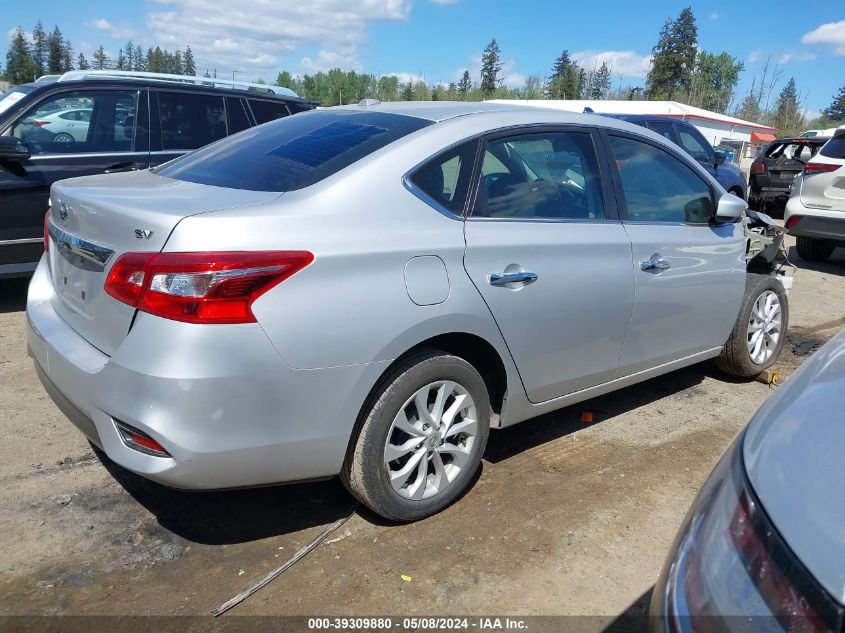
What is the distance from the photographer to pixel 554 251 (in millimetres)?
3191

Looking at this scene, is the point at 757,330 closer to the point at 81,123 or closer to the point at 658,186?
the point at 658,186

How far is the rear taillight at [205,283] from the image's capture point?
2.29 meters

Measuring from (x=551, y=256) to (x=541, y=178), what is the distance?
443 mm

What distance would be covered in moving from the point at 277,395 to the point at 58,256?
1309 millimetres

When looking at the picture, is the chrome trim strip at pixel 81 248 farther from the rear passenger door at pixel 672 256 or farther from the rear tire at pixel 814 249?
the rear tire at pixel 814 249

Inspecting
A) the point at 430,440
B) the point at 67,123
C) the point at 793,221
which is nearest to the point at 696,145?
the point at 793,221

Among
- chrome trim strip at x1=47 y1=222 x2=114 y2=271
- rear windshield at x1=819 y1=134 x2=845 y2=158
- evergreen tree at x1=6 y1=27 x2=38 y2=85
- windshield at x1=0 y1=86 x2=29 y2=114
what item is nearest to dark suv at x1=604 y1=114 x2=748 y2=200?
rear windshield at x1=819 y1=134 x2=845 y2=158

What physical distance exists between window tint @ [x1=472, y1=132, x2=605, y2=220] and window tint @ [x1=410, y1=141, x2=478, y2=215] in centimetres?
8

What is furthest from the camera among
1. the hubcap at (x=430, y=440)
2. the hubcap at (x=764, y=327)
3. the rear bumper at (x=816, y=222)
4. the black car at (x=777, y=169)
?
the black car at (x=777, y=169)

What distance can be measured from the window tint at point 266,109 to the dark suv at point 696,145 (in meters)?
5.94

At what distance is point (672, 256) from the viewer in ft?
12.4

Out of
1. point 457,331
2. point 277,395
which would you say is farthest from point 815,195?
point 277,395

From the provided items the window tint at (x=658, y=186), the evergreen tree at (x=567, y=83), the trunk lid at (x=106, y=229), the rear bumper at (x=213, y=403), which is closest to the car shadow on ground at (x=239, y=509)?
the rear bumper at (x=213, y=403)

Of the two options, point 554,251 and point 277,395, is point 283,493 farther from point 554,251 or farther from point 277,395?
point 554,251
